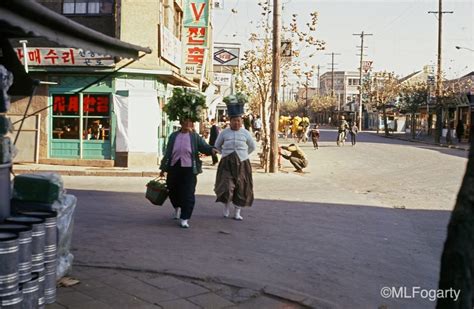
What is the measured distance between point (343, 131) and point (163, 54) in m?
20.2

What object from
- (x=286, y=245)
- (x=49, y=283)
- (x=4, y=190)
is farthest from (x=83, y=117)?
(x=49, y=283)

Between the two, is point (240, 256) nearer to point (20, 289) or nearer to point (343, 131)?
point (20, 289)

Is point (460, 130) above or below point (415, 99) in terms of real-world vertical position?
below

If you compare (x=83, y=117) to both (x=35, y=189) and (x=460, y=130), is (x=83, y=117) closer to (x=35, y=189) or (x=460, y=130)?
(x=35, y=189)

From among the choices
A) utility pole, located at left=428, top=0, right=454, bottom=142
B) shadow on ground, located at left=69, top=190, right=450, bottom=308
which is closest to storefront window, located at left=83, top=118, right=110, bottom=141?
shadow on ground, located at left=69, top=190, right=450, bottom=308

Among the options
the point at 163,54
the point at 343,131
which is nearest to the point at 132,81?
the point at 163,54

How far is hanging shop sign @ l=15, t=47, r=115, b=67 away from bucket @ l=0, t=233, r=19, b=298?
15.2m

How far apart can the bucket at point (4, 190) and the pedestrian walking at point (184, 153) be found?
169 inches

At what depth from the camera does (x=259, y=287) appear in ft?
19.2

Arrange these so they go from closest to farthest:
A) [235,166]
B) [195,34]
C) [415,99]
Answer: [235,166]
[195,34]
[415,99]

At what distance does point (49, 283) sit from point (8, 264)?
2.85 feet

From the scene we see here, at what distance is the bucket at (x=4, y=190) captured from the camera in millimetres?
4688

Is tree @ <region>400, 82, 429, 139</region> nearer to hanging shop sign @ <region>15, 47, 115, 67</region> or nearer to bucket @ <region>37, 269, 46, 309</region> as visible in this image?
hanging shop sign @ <region>15, 47, 115, 67</region>

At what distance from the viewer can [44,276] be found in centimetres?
457
